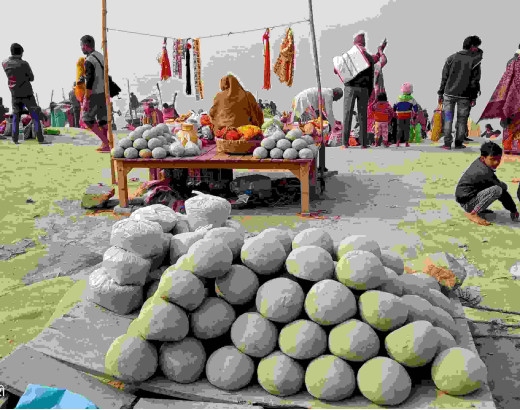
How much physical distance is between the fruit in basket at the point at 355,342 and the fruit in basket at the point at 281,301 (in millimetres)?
173

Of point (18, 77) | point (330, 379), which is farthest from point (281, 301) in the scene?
point (18, 77)

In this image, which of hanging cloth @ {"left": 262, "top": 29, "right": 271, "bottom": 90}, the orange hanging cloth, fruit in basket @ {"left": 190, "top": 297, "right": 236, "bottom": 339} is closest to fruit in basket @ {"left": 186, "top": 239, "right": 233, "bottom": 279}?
fruit in basket @ {"left": 190, "top": 297, "right": 236, "bottom": 339}

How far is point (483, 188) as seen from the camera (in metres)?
5.45

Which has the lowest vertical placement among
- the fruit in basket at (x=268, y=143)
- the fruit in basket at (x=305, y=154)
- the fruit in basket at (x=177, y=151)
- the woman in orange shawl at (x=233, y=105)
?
the fruit in basket at (x=305, y=154)

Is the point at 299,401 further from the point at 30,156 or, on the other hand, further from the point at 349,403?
the point at 30,156

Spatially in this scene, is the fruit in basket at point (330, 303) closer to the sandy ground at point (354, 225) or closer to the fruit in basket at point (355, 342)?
the fruit in basket at point (355, 342)

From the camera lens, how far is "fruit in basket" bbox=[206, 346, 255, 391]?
1939 millimetres

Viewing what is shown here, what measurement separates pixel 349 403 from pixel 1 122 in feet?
49.1

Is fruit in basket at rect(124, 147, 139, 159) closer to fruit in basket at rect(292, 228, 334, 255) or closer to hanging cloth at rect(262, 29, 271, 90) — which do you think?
hanging cloth at rect(262, 29, 271, 90)

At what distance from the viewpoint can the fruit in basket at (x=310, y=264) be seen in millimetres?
2057

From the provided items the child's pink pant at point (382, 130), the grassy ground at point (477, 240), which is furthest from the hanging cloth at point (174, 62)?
the child's pink pant at point (382, 130)

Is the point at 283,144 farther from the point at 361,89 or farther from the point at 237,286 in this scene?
the point at 361,89

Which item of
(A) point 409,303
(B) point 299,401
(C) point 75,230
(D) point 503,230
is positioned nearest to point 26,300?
(C) point 75,230

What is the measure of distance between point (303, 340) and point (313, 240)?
482 mm
